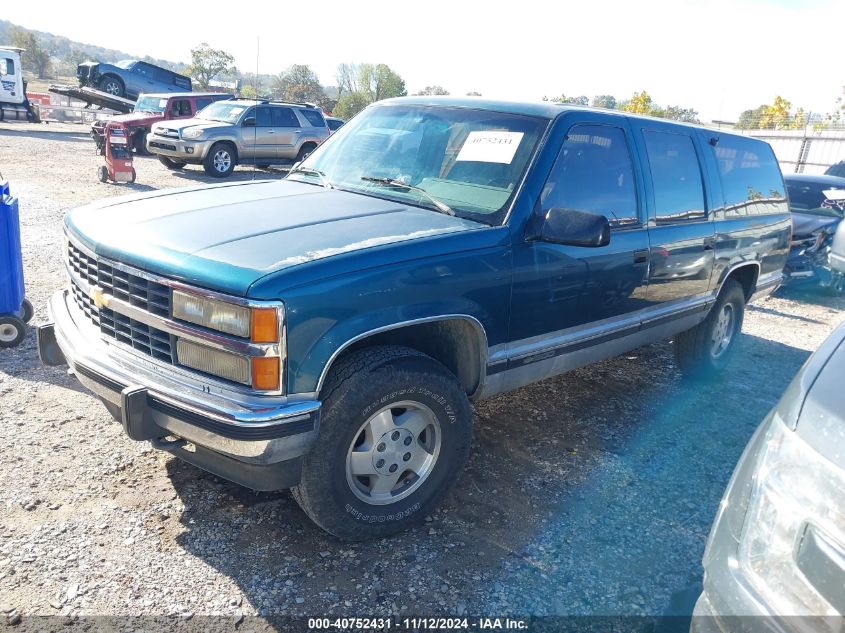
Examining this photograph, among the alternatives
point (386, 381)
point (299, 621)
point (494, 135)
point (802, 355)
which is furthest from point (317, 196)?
point (802, 355)

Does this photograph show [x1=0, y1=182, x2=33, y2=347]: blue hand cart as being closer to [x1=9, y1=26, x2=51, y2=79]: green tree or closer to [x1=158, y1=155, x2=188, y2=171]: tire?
[x1=158, y1=155, x2=188, y2=171]: tire

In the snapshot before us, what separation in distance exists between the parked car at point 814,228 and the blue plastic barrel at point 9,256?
8.90 metres

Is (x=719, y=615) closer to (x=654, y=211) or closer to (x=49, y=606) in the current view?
(x=49, y=606)

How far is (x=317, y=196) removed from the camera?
143 inches

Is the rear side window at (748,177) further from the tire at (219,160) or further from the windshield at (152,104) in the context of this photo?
the windshield at (152,104)

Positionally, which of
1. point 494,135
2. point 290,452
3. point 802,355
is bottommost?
point 802,355

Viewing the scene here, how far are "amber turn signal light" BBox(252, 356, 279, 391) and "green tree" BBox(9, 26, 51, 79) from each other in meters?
78.1

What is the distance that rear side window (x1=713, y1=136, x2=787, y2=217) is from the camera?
4.97m

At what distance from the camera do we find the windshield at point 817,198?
9398mm

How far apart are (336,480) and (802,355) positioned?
217 inches

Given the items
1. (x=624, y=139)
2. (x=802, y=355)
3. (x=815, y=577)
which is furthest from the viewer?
(x=802, y=355)

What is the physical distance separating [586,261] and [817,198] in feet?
25.9

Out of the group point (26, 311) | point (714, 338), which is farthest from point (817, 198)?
point (26, 311)

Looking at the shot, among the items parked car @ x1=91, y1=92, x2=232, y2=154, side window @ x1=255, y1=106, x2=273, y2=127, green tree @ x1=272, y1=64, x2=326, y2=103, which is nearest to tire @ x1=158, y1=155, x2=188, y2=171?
parked car @ x1=91, y1=92, x2=232, y2=154
